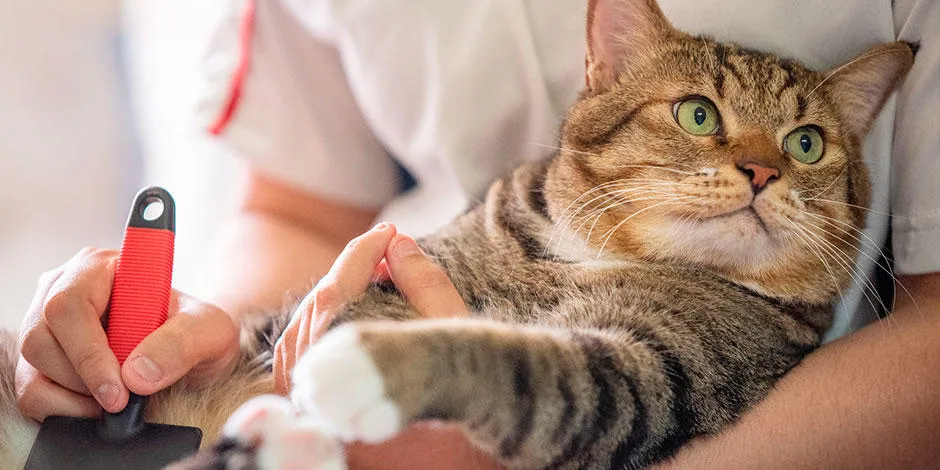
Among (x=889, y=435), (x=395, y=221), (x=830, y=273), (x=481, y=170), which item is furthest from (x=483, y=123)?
(x=889, y=435)

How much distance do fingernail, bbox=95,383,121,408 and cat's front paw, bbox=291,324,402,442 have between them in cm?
24

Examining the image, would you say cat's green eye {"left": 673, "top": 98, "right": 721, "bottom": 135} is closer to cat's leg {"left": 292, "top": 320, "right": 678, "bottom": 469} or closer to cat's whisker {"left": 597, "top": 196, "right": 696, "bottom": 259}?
cat's whisker {"left": 597, "top": 196, "right": 696, "bottom": 259}

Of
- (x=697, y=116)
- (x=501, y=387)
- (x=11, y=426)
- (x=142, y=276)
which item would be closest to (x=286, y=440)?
(x=501, y=387)

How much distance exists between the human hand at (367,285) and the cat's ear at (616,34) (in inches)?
11.8

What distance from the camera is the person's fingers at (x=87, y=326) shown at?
64 cm

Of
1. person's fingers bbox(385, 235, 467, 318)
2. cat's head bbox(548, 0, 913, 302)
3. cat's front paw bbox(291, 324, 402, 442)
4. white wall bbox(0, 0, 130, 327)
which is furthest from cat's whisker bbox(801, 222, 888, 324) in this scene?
white wall bbox(0, 0, 130, 327)

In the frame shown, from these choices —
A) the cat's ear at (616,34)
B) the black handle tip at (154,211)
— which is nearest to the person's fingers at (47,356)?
the black handle tip at (154,211)

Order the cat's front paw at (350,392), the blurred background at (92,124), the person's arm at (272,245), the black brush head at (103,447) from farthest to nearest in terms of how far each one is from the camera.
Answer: the blurred background at (92,124), the person's arm at (272,245), the black brush head at (103,447), the cat's front paw at (350,392)

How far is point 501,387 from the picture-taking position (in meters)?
0.53

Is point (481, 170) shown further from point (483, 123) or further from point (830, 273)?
point (830, 273)

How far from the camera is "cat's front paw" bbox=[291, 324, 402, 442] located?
0.49m

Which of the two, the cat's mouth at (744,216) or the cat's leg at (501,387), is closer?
the cat's leg at (501,387)

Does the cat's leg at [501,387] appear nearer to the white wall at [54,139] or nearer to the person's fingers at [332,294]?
the person's fingers at [332,294]

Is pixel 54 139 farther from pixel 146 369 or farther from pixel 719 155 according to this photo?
pixel 719 155
